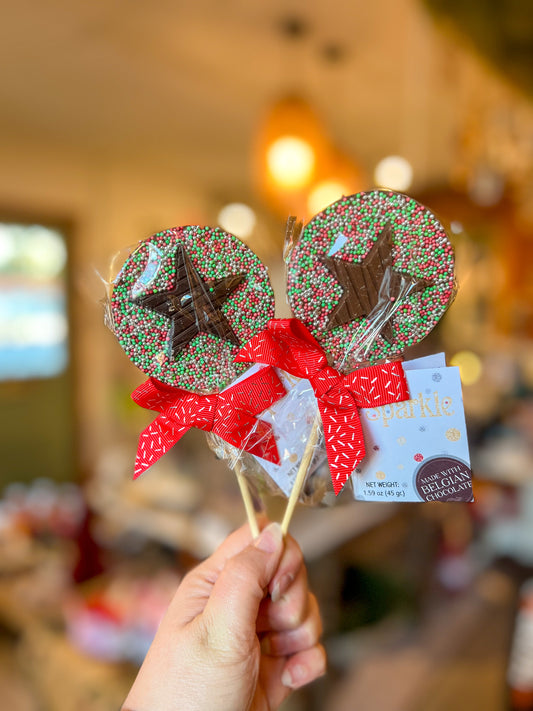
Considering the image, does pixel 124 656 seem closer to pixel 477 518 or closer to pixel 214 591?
pixel 214 591

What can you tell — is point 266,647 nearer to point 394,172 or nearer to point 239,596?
point 239,596

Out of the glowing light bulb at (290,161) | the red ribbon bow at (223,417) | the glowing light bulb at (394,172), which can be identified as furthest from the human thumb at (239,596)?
the glowing light bulb at (394,172)

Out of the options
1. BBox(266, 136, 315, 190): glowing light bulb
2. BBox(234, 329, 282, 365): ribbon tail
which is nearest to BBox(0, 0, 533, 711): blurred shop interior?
BBox(266, 136, 315, 190): glowing light bulb

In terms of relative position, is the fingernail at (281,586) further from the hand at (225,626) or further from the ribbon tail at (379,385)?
the ribbon tail at (379,385)

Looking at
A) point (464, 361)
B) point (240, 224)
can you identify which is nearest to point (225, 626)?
point (464, 361)

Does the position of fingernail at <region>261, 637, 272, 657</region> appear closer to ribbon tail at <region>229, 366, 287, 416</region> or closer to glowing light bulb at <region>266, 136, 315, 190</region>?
ribbon tail at <region>229, 366, 287, 416</region>

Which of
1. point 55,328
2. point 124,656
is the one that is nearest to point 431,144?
point 55,328
